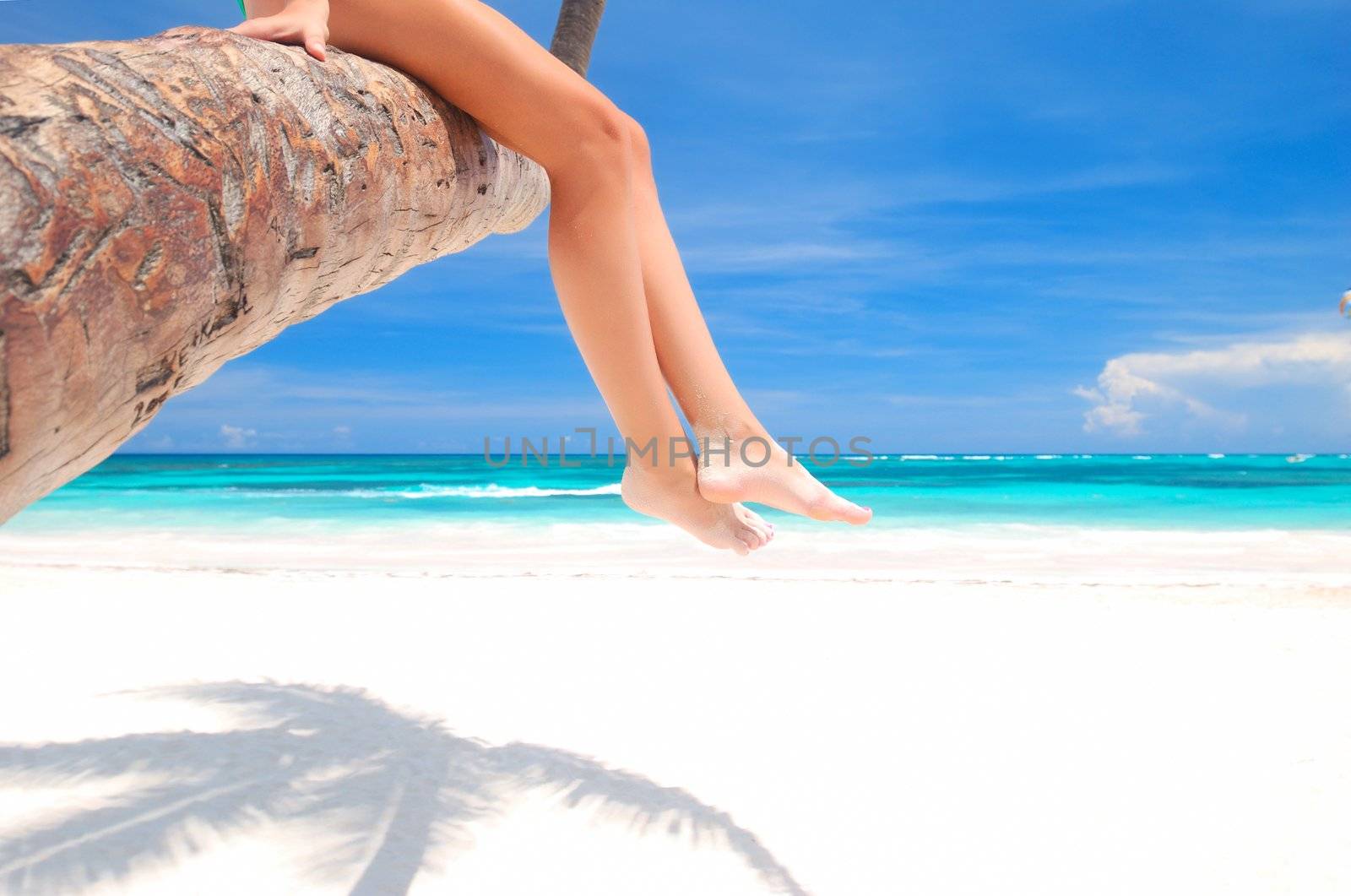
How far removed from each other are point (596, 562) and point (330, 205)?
745cm

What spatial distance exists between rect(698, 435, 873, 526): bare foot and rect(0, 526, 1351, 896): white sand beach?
2.93 ft

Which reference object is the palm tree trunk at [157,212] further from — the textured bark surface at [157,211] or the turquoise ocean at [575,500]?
the turquoise ocean at [575,500]

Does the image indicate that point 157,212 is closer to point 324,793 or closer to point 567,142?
point 567,142

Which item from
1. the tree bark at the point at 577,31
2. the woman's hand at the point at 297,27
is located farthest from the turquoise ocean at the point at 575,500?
the woman's hand at the point at 297,27

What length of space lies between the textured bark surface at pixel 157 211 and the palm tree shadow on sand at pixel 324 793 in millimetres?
1337

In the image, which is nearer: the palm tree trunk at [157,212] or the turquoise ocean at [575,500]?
the palm tree trunk at [157,212]

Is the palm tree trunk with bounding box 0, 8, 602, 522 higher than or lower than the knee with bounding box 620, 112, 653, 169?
lower

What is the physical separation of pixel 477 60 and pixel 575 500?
1557 cm

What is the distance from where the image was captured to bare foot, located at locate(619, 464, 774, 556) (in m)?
2.12

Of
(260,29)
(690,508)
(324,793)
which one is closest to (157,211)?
(260,29)

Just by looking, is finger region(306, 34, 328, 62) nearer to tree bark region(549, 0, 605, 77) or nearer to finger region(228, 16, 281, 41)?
finger region(228, 16, 281, 41)

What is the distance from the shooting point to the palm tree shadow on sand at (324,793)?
2059mm

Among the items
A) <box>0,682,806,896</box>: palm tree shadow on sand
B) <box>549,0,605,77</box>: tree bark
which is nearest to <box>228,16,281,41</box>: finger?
<box>0,682,806,896</box>: palm tree shadow on sand

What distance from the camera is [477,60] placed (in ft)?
5.72
